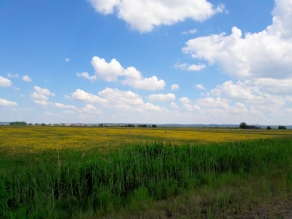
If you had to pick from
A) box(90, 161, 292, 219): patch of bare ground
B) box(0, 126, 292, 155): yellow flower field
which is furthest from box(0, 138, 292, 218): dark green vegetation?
box(0, 126, 292, 155): yellow flower field

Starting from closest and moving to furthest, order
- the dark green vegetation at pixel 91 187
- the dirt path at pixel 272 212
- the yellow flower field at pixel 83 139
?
the dirt path at pixel 272 212, the dark green vegetation at pixel 91 187, the yellow flower field at pixel 83 139

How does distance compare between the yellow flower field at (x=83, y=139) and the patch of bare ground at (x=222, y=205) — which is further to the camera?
the yellow flower field at (x=83, y=139)

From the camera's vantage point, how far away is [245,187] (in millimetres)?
4816

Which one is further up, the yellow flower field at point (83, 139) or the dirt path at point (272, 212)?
the dirt path at point (272, 212)

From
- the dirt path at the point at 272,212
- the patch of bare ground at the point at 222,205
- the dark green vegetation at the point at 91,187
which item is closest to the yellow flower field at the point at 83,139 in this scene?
the dark green vegetation at the point at 91,187

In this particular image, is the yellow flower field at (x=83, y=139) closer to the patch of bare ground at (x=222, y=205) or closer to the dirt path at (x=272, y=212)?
the patch of bare ground at (x=222, y=205)

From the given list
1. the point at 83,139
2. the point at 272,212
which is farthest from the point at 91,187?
the point at 83,139

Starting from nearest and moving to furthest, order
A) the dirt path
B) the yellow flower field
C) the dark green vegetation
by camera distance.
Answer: the dirt path < the dark green vegetation < the yellow flower field

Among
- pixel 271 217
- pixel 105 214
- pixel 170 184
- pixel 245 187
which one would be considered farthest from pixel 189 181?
pixel 105 214

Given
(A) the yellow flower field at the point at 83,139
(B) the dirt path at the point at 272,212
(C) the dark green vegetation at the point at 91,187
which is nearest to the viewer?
(B) the dirt path at the point at 272,212

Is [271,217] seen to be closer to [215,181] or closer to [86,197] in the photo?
[215,181]

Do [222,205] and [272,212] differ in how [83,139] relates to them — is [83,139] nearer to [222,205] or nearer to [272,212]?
[222,205]

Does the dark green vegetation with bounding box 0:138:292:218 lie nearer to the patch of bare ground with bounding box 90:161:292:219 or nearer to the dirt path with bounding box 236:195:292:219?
the patch of bare ground with bounding box 90:161:292:219

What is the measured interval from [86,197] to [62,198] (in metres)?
0.62
